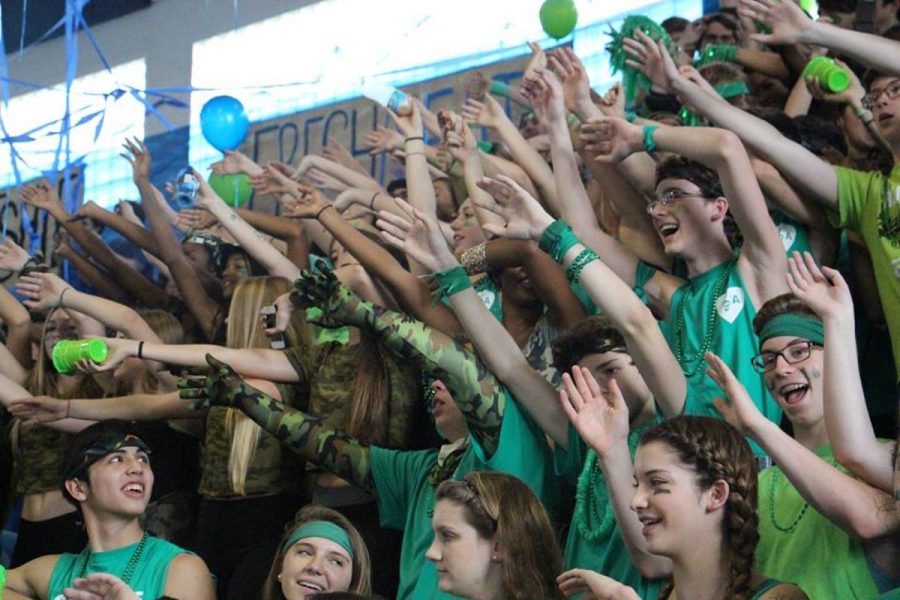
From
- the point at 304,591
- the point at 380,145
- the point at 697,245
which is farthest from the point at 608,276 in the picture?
the point at 380,145

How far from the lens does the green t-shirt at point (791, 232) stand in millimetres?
3361

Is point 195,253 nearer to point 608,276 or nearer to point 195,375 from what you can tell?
point 195,375

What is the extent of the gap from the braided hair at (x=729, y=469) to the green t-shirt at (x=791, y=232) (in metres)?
1.09

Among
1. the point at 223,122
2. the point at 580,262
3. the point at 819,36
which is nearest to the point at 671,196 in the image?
the point at 580,262

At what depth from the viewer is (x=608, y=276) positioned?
2807 mm

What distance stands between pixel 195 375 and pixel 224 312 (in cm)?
110

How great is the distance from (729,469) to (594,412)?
0.36m

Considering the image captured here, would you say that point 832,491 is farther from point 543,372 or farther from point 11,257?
point 11,257

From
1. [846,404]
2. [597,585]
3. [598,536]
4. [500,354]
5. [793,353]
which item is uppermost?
[500,354]

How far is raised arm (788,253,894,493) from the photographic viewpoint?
2348 mm

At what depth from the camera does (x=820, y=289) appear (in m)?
2.45

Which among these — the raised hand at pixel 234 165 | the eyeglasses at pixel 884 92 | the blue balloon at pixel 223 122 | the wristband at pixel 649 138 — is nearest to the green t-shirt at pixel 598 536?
the wristband at pixel 649 138

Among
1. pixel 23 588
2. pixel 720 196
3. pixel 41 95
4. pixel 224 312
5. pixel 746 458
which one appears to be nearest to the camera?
pixel 746 458

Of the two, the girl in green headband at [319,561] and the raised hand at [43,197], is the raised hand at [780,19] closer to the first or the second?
the girl in green headband at [319,561]
